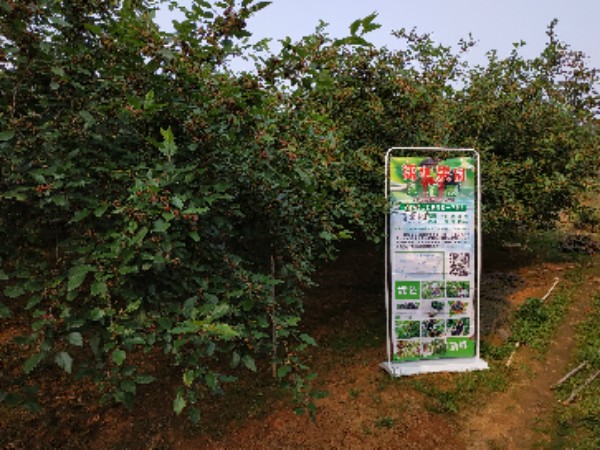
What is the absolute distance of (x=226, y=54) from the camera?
291 cm

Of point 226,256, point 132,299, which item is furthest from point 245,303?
point 132,299

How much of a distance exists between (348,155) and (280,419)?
3.83 metres

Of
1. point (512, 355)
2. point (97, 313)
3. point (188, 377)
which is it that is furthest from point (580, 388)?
point (97, 313)

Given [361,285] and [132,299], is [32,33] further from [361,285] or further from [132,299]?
[361,285]

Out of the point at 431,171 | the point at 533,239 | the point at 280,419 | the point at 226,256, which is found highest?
the point at 431,171

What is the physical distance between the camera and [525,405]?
5547mm

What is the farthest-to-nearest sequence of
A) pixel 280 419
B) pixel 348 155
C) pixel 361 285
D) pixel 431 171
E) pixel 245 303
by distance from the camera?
1. pixel 361 285
2. pixel 348 155
3. pixel 431 171
4. pixel 280 419
5. pixel 245 303

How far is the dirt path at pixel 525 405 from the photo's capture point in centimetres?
492

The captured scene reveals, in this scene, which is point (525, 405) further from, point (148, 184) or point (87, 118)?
point (87, 118)

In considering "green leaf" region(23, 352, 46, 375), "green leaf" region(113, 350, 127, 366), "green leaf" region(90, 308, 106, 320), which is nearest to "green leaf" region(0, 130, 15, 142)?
"green leaf" region(90, 308, 106, 320)

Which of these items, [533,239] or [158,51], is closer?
[158,51]

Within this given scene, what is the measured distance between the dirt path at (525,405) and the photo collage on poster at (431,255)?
0.80 meters

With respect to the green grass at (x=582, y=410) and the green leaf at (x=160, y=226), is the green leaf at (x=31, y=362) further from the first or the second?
the green grass at (x=582, y=410)

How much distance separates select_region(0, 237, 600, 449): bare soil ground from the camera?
15.7 ft
